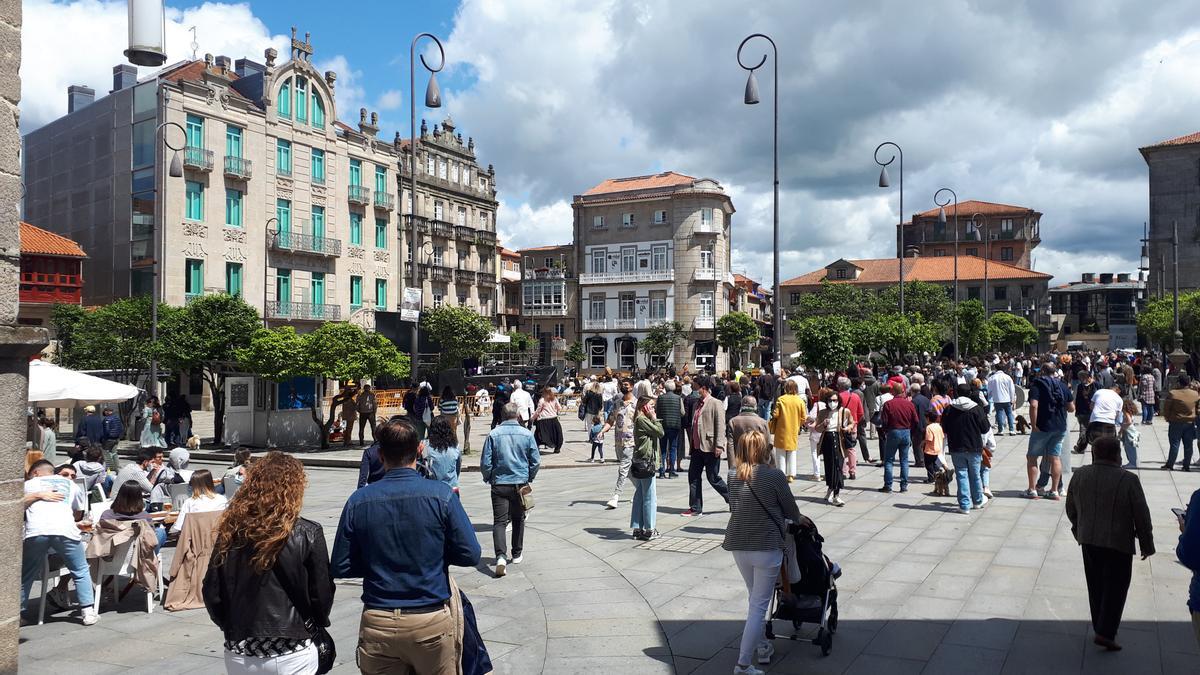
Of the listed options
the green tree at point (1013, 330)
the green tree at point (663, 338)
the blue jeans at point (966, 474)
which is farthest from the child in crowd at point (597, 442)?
the green tree at point (1013, 330)

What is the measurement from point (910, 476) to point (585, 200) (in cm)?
5409

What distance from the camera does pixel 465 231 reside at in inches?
2240

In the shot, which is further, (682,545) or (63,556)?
(682,545)

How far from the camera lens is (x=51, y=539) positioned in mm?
6703

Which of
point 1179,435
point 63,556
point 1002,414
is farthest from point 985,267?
point 63,556

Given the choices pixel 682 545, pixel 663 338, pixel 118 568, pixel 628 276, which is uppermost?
pixel 628 276

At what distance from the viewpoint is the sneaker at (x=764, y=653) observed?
5.64m

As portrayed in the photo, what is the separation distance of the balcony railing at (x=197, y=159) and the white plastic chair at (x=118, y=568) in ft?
108

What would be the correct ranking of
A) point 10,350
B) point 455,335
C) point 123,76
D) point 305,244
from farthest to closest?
point 455,335 < point 305,244 < point 123,76 < point 10,350

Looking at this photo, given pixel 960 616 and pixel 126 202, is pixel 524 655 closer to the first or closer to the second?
pixel 960 616

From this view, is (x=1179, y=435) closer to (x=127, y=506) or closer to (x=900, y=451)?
(x=900, y=451)

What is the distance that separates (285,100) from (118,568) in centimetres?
3836

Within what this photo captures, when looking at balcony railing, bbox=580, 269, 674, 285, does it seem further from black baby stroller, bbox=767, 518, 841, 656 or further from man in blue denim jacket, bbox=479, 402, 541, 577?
black baby stroller, bbox=767, 518, 841, 656

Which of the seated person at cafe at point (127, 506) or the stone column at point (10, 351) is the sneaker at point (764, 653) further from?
the seated person at cafe at point (127, 506)
